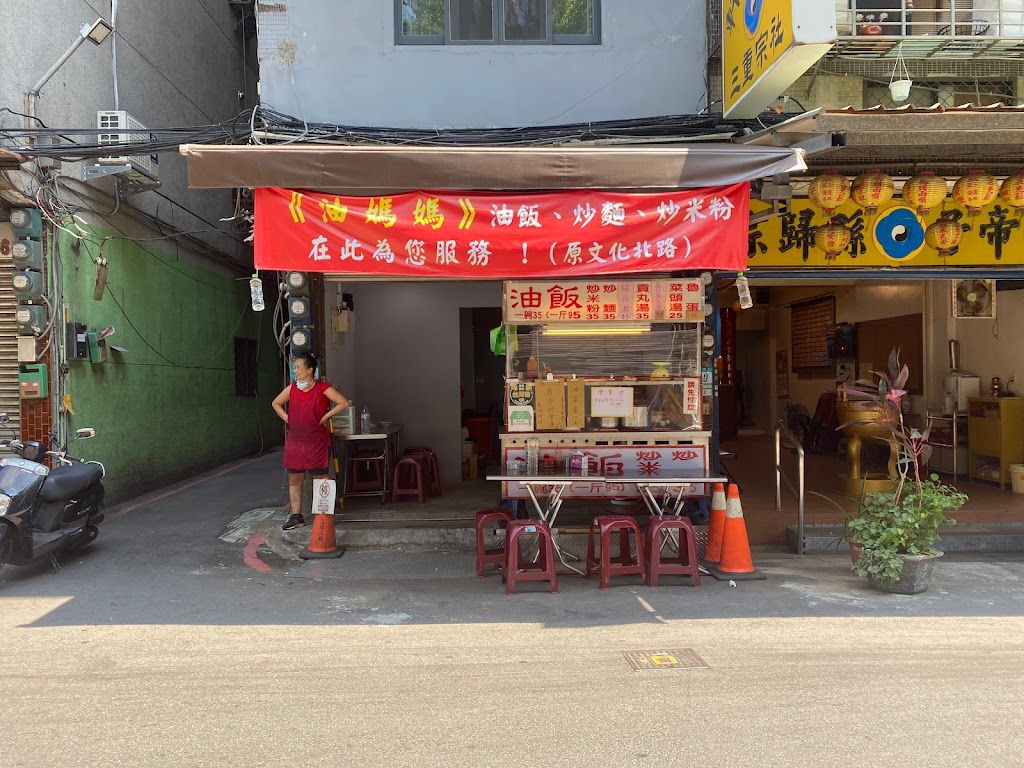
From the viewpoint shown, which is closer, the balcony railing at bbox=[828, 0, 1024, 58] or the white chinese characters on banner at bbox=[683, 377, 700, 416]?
the white chinese characters on banner at bbox=[683, 377, 700, 416]

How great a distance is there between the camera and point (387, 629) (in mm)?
5363

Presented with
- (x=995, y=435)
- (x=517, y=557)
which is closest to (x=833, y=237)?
(x=995, y=435)

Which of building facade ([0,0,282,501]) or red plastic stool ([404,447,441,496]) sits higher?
building facade ([0,0,282,501])

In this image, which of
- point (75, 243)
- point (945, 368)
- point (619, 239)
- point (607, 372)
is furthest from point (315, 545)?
point (945, 368)

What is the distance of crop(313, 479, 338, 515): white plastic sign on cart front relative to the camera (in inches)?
293

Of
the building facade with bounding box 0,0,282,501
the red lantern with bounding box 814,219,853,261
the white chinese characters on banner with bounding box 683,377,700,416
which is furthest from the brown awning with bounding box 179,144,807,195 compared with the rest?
the white chinese characters on banner with bounding box 683,377,700,416

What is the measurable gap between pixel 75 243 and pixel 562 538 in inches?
273

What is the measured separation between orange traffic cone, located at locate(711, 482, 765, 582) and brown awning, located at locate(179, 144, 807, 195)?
280 centimetres

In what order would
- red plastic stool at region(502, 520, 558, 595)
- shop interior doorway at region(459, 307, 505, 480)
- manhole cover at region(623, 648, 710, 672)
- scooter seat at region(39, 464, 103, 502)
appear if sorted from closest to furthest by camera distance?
manhole cover at region(623, 648, 710, 672) < red plastic stool at region(502, 520, 558, 595) < scooter seat at region(39, 464, 103, 502) < shop interior doorway at region(459, 307, 505, 480)

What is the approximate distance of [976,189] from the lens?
7328 mm

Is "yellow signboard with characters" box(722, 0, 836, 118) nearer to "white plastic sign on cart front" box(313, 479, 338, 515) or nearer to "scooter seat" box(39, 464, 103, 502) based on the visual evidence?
"white plastic sign on cart front" box(313, 479, 338, 515)

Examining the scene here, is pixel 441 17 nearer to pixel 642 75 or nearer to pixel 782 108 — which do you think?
pixel 642 75

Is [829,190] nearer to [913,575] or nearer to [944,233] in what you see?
[944,233]

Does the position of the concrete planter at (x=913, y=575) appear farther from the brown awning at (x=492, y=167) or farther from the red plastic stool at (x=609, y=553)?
the brown awning at (x=492, y=167)
